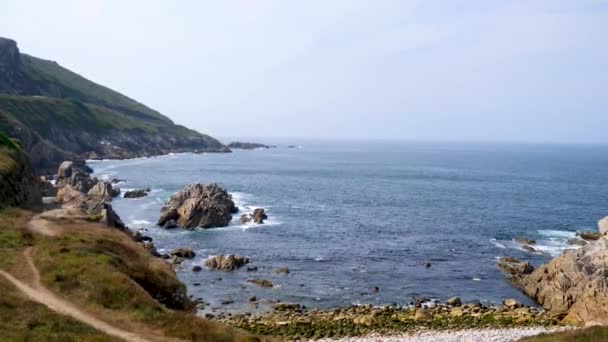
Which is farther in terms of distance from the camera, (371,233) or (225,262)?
(371,233)

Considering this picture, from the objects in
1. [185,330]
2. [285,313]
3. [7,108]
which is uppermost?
[7,108]

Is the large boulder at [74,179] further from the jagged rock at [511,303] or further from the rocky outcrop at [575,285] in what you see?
the rocky outcrop at [575,285]

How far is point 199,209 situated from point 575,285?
65.2 metres

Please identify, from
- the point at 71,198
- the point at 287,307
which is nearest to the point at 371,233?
the point at 287,307

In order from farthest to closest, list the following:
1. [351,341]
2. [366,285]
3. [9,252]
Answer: [366,285]
[351,341]
[9,252]

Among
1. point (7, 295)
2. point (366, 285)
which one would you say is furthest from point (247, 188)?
point (7, 295)

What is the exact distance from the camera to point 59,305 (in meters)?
31.3

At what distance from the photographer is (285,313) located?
55.2 m

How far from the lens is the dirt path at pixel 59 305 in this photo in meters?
28.1

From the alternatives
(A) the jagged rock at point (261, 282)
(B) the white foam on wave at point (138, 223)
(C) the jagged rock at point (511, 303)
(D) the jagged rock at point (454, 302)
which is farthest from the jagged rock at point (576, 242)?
(B) the white foam on wave at point (138, 223)

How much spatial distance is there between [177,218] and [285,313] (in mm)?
49301

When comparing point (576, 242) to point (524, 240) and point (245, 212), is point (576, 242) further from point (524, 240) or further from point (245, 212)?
point (245, 212)

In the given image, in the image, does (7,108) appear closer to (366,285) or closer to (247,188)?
(247,188)

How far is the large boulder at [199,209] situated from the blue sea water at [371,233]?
288cm
